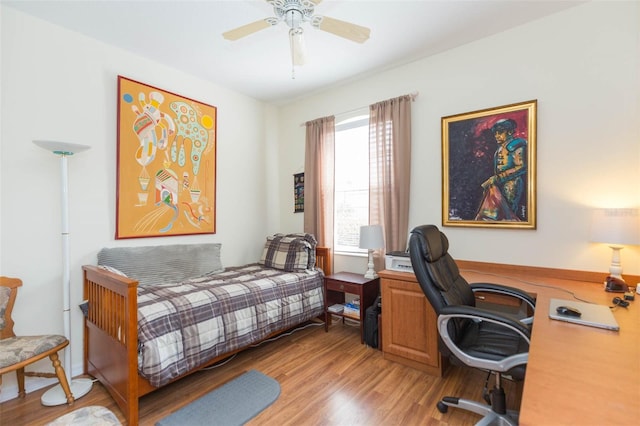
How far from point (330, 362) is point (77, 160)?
261 cm

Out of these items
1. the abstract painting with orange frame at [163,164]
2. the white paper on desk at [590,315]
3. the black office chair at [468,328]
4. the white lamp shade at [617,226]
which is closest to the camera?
the white paper on desk at [590,315]

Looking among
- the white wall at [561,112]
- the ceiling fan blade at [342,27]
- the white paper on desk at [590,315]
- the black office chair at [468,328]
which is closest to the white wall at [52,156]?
the ceiling fan blade at [342,27]

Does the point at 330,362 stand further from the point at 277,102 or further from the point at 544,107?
the point at 277,102

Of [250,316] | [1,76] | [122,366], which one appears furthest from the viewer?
[250,316]

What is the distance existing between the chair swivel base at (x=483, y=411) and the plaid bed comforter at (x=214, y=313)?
1.40 metres

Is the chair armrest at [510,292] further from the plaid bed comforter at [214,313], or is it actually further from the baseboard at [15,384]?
the baseboard at [15,384]

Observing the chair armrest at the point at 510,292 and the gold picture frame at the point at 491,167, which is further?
the gold picture frame at the point at 491,167

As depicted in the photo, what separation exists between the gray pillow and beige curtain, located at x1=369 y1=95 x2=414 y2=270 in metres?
1.75

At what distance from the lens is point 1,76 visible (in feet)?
6.57

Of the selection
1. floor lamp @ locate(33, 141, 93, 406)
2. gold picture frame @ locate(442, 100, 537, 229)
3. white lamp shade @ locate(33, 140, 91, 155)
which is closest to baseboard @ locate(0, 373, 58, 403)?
floor lamp @ locate(33, 141, 93, 406)

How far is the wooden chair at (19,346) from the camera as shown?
167 centimetres

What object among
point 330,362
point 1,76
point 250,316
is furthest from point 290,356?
point 1,76

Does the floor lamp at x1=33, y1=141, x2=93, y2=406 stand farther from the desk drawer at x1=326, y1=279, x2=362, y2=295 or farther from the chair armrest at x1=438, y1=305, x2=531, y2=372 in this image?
the chair armrest at x1=438, y1=305, x2=531, y2=372

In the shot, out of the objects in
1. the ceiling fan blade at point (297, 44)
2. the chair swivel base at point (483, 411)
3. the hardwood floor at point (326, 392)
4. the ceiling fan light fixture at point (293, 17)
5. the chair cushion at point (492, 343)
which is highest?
the ceiling fan light fixture at point (293, 17)
